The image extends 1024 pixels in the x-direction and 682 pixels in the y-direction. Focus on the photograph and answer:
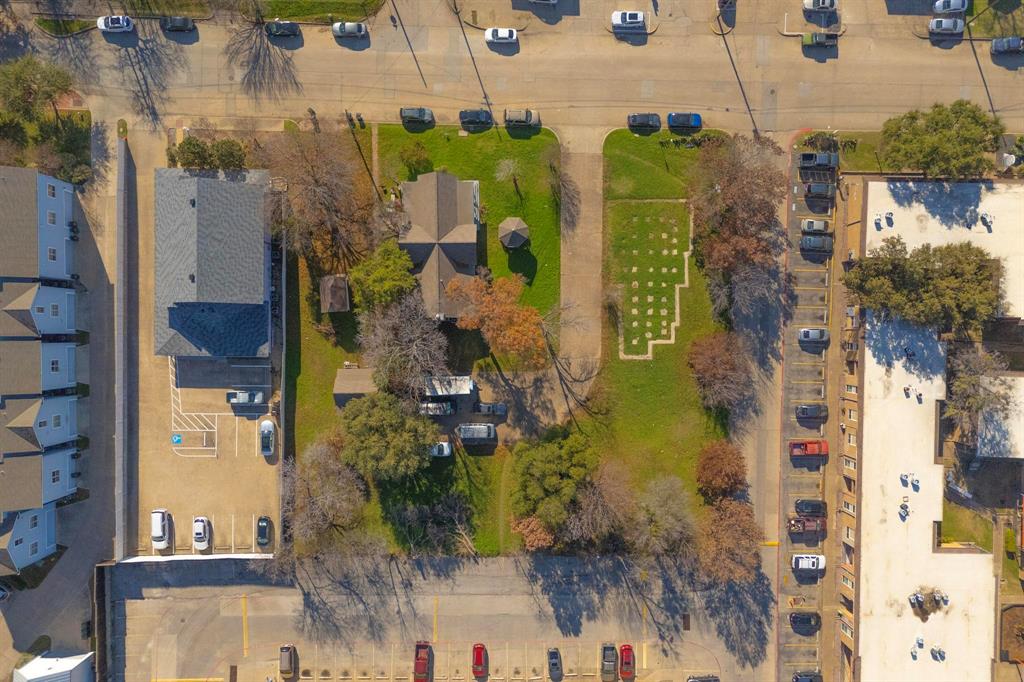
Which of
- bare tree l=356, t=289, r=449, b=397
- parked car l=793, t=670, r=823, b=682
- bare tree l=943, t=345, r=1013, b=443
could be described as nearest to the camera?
bare tree l=356, t=289, r=449, b=397

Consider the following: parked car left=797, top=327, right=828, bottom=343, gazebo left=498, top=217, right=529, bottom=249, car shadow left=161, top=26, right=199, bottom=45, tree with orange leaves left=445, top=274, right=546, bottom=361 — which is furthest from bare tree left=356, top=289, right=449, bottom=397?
parked car left=797, top=327, right=828, bottom=343

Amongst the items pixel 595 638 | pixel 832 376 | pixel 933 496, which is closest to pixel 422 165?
pixel 832 376

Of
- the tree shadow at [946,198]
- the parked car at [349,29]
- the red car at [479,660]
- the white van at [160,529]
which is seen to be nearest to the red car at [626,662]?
the red car at [479,660]

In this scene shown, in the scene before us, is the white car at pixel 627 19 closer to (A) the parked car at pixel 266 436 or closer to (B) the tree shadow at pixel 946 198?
(B) the tree shadow at pixel 946 198

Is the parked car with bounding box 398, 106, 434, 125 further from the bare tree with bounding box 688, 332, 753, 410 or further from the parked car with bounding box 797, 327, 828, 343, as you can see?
the parked car with bounding box 797, 327, 828, 343

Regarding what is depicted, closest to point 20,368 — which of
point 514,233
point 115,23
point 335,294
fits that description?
point 335,294

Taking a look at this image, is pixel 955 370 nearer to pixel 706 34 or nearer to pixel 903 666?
pixel 903 666

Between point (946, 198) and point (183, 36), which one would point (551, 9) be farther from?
point (946, 198)
